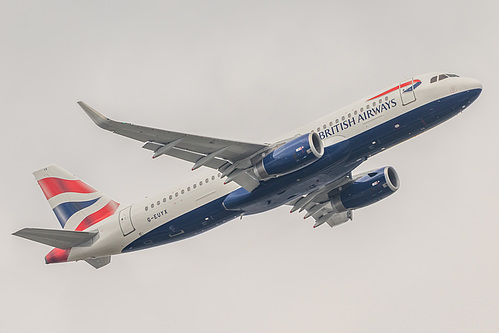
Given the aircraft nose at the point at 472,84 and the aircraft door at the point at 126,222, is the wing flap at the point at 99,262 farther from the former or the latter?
the aircraft nose at the point at 472,84

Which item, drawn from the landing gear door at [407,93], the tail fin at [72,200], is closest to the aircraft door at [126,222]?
the tail fin at [72,200]

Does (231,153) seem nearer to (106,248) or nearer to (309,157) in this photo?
(309,157)

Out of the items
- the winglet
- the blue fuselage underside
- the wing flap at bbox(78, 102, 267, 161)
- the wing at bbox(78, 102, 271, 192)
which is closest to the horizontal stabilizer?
the blue fuselage underside

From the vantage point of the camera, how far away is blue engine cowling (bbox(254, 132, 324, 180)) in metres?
43.6

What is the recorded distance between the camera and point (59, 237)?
51062mm

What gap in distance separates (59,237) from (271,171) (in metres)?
15.4

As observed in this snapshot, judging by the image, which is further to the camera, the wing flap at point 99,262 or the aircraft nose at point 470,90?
the wing flap at point 99,262

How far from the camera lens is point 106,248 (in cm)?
5175

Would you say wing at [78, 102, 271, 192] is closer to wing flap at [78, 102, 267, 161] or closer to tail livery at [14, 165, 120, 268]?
wing flap at [78, 102, 267, 161]

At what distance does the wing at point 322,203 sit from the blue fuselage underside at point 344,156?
4.50m

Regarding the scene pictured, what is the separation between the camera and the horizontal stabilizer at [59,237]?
48934mm

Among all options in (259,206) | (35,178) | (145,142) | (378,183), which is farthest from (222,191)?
(35,178)

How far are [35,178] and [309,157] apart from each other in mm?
23014

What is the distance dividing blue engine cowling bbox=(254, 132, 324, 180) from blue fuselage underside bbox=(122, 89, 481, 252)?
1.31m
